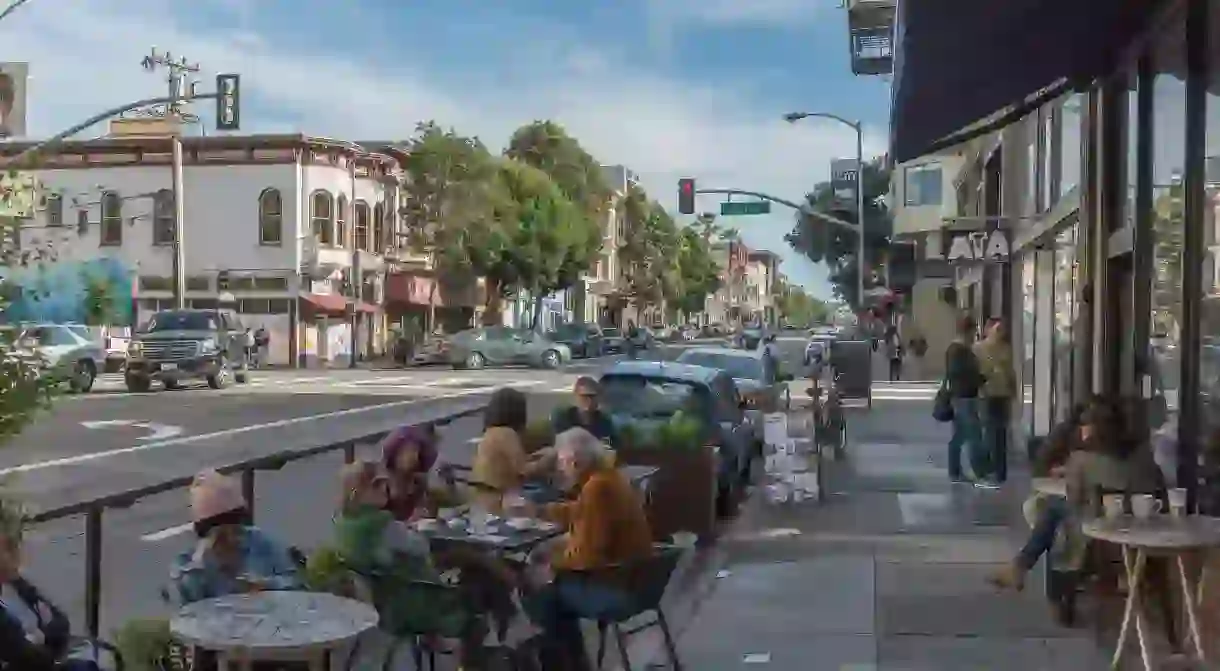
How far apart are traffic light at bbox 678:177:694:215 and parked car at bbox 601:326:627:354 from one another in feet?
67.5

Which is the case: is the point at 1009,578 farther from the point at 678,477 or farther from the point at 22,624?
the point at 22,624

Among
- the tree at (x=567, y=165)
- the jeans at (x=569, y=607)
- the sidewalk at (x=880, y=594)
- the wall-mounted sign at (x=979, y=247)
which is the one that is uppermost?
the tree at (x=567, y=165)

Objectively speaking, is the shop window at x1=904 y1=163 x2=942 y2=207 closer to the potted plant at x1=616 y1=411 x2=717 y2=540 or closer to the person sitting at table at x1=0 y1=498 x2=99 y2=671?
the potted plant at x1=616 y1=411 x2=717 y2=540

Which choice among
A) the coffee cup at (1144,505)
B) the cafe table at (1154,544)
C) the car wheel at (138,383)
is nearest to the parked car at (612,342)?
the car wheel at (138,383)

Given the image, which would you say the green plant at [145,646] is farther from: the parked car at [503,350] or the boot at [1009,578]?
the parked car at [503,350]

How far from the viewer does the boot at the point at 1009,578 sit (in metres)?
8.26

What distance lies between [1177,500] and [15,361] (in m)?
6.08

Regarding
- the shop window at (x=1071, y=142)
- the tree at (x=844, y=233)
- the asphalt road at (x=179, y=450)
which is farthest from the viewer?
the tree at (x=844, y=233)

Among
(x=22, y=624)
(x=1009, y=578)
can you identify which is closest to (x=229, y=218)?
(x=1009, y=578)

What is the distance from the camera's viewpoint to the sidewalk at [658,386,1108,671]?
716cm

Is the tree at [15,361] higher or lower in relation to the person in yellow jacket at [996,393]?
higher

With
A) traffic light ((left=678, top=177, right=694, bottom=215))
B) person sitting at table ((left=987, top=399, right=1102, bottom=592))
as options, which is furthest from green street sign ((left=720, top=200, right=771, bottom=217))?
person sitting at table ((left=987, top=399, right=1102, bottom=592))

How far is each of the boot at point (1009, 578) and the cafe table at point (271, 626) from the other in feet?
15.8

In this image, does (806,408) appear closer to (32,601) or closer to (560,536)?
(560,536)
